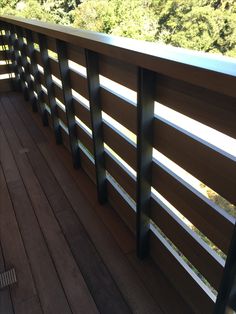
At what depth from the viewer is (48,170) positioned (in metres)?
2.37

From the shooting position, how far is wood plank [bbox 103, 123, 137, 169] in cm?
140

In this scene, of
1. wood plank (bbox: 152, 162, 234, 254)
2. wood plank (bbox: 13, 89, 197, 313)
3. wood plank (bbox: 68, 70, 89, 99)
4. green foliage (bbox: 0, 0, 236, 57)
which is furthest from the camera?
green foliage (bbox: 0, 0, 236, 57)

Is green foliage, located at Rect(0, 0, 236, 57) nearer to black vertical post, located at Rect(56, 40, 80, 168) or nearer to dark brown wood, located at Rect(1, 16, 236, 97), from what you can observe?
black vertical post, located at Rect(56, 40, 80, 168)

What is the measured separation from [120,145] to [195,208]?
599 mm

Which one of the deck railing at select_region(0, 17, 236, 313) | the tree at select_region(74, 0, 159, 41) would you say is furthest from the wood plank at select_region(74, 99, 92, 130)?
the tree at select_region(74, 0, 159, 41)

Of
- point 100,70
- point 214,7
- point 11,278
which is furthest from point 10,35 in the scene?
point 214,7

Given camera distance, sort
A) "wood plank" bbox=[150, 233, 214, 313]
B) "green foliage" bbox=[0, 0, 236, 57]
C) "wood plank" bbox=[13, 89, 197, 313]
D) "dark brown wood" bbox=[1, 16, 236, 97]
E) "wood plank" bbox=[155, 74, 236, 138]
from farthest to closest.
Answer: "green foliage" bbox=[0, 0, 236, 57] → "wood plank" bbox=[13, 89, 197, 313] → "wood plank" bbox=[150, 233, 214, 313] → "wood plank" bbox=[155, 74, 236, 138] → "dark brown wood" bbox=[1, 16, 236, 97]

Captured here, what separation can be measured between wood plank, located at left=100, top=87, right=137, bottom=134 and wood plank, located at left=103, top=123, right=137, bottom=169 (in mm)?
100

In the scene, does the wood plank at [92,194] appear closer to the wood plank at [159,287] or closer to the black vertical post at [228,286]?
the wood plank at [159,287]

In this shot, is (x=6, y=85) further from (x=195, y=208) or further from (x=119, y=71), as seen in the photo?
(x=195, y=208)

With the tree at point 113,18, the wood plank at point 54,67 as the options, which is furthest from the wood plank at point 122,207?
the tree at point 113,18

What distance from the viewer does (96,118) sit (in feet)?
5.38

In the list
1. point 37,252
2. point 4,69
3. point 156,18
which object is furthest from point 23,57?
point 156,18

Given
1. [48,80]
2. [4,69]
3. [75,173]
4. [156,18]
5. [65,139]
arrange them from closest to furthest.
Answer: [75,173] < [48,80] < [65,139] < [4,69] < [156,18]
